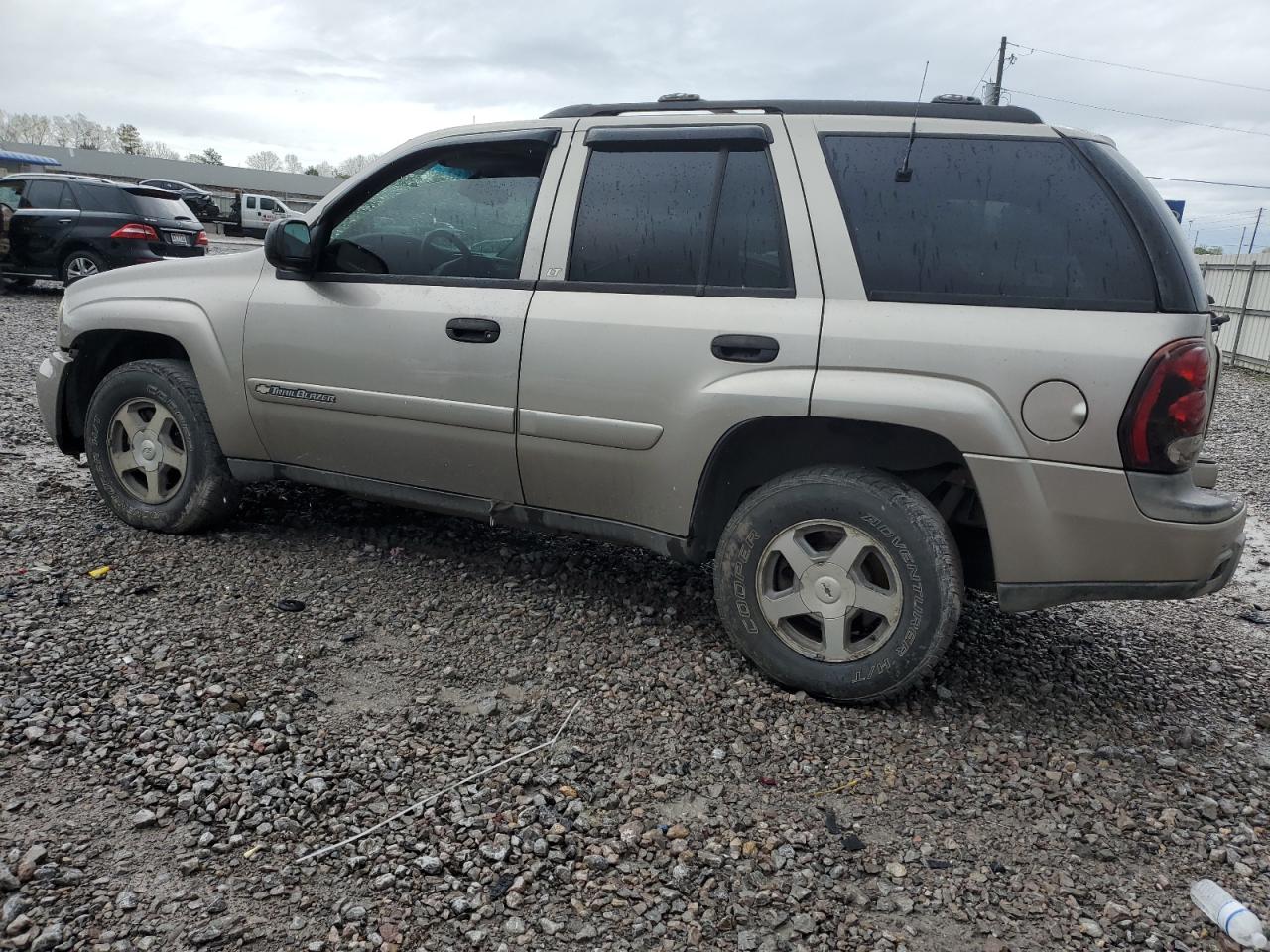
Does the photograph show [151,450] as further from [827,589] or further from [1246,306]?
[1246,306]

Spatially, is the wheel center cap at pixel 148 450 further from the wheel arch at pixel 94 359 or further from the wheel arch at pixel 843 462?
the wheel arch at pixel 843 462

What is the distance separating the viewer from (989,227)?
2.98 metres

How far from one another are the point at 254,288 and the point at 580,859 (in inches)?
111

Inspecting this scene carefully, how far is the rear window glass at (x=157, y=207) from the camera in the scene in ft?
43.2

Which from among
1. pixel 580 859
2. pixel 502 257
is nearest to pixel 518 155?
pixel 502 257

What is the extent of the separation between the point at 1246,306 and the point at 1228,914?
53.6ft

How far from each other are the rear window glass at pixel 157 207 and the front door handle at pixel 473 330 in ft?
37.9

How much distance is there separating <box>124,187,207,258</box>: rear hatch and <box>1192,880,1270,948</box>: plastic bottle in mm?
13577

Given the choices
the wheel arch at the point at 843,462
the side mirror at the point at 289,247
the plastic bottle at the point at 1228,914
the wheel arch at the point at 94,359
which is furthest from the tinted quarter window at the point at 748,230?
the wheel arch at the point at 94,359

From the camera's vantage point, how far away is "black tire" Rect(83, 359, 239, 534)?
429cm

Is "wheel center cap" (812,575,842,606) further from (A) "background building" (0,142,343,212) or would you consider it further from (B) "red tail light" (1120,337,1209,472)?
(A) "background building" (0,142,343,212)

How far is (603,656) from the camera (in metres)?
3.53

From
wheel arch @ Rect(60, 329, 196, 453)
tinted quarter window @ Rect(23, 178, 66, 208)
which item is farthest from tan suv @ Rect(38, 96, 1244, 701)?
tinted quarter window @ Rect(23, 178, 66, 208)

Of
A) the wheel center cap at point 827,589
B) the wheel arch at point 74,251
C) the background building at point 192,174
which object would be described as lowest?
the wheel center cap at point 827,589
